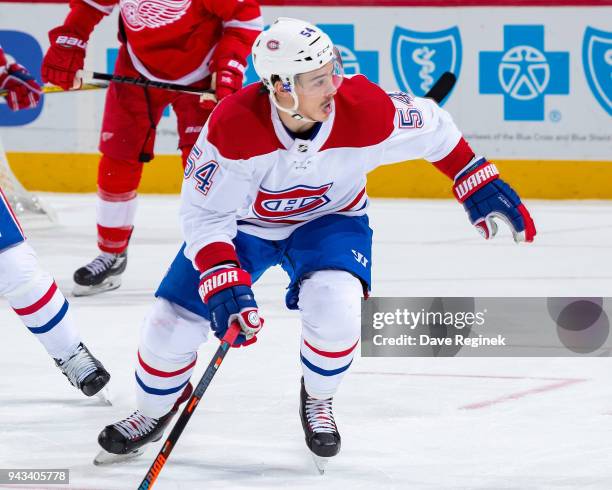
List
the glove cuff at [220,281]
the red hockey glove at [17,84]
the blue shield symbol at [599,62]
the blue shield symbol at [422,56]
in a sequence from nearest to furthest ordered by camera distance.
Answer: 1. the glove cuff at [220,281]
2. the red hockey glove at [17,84]
3. the blue shield symbol at [599,62]
4. the blue shield symbol at [422,56]

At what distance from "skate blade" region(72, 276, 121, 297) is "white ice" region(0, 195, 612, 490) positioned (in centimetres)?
4

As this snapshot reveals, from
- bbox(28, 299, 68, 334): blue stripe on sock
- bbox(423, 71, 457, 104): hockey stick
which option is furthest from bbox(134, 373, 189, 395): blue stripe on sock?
bbox(423, 71, 457, 104): hockey stick

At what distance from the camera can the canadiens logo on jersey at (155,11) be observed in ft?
13.8

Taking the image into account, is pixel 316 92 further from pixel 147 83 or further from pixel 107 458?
pixel 147 83

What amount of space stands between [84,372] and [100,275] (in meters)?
1.54

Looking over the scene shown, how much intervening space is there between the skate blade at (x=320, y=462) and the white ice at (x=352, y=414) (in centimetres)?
2

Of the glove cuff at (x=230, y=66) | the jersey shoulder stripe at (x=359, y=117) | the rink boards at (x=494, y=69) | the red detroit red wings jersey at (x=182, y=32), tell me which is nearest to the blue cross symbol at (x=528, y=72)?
the rink boards at (x=494, y=69)

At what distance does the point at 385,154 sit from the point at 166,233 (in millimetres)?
3273

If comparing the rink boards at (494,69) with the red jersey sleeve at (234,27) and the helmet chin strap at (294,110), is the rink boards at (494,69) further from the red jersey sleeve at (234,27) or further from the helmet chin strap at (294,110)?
the helmet chin strap at (294,110)

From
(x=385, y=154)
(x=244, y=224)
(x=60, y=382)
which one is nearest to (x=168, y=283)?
(x=244, y=224)

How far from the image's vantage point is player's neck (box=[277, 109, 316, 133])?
2.43m

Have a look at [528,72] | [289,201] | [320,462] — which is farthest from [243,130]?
[528,72]

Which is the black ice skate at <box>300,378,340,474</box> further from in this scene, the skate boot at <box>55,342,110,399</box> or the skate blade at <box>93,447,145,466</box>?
the skate boot at <box>55,342,110,399</box>

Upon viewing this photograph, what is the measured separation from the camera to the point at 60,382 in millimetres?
3119
